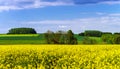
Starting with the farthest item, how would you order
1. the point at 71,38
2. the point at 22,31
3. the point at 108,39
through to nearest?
the point at 22,31, the point at 71,38, the point at 108,39

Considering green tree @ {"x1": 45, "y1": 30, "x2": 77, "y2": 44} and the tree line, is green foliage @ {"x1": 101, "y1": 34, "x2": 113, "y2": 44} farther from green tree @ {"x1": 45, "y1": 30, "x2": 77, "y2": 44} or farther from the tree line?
green tree @ {"x1": 45, "y1": 30, "x2": 77, "y2": 44}

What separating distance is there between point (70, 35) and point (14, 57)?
59.6 metres

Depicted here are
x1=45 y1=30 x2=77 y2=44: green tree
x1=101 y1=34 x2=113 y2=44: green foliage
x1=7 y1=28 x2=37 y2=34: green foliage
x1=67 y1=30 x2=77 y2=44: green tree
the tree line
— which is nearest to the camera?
x1=101 y1=34 x2=113 y2=44: green foliage

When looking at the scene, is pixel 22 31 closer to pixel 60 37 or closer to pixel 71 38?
pixel 60 37

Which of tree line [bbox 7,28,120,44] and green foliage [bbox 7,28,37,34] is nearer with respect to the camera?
tree line [bbox 7,28,120,44]

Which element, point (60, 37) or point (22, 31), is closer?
point (60, 37)

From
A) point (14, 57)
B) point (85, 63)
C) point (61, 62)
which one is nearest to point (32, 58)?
point (14, 57)

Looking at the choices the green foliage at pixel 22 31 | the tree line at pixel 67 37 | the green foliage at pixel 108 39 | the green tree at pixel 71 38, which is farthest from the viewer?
the green foliage at pixel 22 31

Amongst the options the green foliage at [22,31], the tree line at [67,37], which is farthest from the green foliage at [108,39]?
the green foliage at [22,31]

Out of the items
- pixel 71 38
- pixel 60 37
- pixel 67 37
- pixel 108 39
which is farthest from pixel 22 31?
pixel 108 39

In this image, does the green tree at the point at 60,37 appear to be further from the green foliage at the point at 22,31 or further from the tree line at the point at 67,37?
the green foliage at the point at 22,31

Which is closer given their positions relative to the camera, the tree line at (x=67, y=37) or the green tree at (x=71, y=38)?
the tree line at (x=67, y=37)

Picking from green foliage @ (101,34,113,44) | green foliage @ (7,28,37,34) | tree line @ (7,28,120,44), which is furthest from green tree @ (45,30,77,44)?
green foliage @ (7,28,37,34)

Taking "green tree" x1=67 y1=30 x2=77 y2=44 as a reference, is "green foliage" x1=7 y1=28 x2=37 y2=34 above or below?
above
